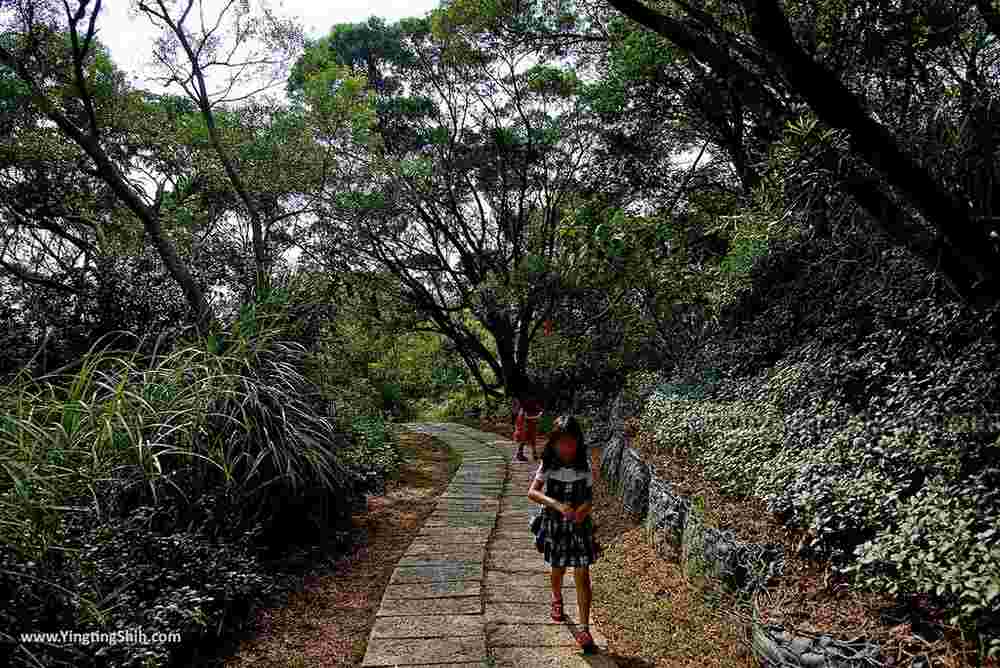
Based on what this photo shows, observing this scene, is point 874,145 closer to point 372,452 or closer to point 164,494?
point 164,494

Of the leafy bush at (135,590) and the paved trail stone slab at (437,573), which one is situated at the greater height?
the leafy bush at (135,590)

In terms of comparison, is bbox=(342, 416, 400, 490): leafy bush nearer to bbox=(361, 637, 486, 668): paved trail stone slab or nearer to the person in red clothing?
the person in red clothing

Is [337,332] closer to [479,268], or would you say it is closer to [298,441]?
[298,441]

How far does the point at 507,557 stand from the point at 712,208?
249 inches

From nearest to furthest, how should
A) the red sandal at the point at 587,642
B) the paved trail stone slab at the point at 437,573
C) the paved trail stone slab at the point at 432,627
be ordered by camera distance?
the red sandal at the point at 587,642
the paved trail stone slab at the point at 432,627
the paved trail stone slab at the point at 437,573

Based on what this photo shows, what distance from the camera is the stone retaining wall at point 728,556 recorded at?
244 cm

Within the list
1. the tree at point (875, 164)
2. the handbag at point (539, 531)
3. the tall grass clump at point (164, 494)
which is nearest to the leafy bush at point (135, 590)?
the tall grass clump at point (164, 494)

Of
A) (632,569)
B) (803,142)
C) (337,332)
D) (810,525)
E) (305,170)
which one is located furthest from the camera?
(305,170)

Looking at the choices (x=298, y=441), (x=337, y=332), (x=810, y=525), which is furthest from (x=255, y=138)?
(x=810, y=525)

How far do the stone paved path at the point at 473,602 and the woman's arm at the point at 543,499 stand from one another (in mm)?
680

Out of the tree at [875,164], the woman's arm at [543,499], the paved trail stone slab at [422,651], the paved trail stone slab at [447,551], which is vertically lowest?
the paved trail stone slab at [422,651]

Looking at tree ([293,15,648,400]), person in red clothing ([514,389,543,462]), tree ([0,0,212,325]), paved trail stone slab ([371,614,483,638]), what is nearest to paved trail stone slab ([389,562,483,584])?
paved trail stone slab ([371,614,483,638])

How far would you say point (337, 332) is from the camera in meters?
7.32

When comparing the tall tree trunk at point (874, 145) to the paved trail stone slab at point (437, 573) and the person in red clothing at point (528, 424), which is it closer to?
the paved trail stone slab at point (437, 573)
